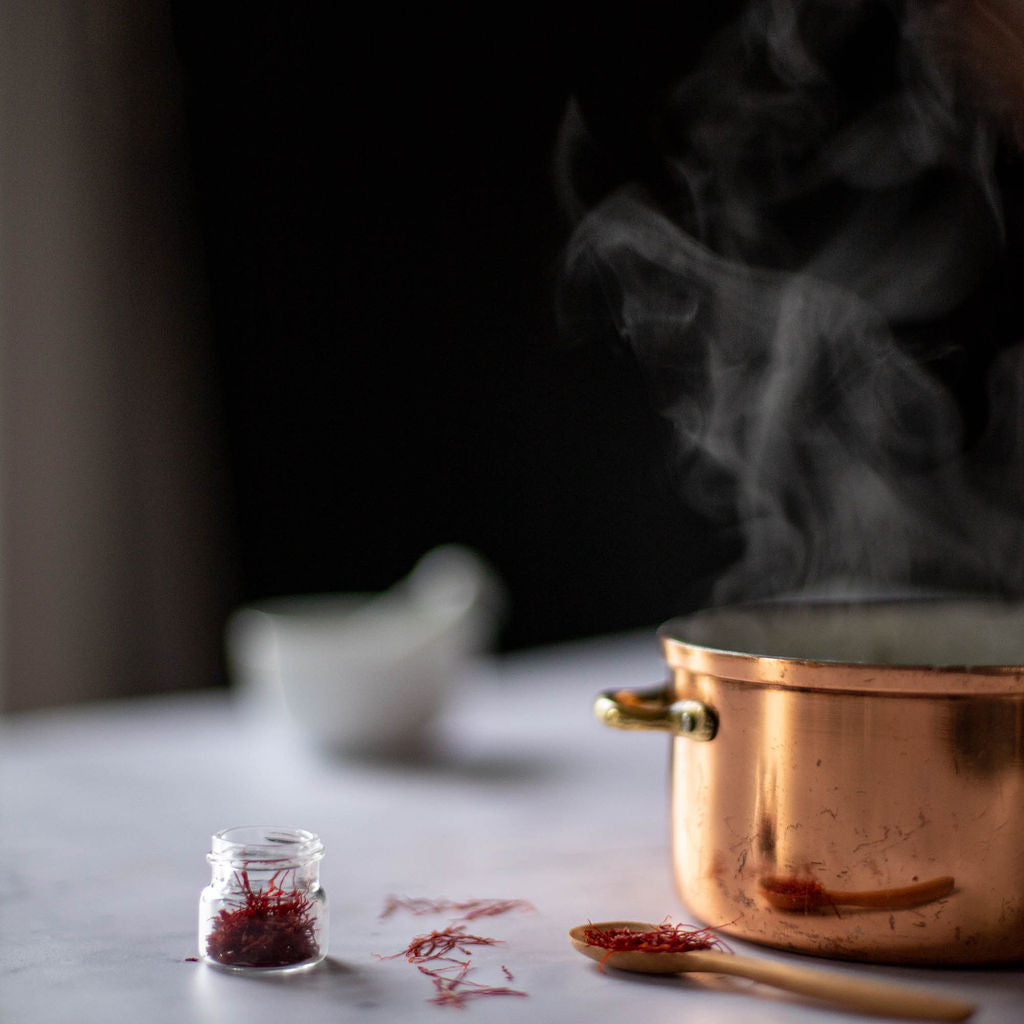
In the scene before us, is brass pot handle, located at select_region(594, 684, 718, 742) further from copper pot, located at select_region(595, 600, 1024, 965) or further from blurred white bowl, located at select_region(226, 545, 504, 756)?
blurred white bowl, located at select_region(226, 545, 504, 756)

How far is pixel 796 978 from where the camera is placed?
68 cm

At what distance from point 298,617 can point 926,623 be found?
3.05 feet

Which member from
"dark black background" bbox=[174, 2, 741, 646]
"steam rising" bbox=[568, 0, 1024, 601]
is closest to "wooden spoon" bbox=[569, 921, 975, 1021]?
"steam rising" bbox=[568, 0, 1024, 601]

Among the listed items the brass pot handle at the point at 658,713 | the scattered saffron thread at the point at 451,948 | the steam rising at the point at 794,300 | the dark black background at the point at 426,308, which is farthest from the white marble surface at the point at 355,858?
the dark black background at the point at 426,308

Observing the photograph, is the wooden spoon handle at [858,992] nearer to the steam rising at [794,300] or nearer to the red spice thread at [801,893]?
the red spice thread at [801,893]

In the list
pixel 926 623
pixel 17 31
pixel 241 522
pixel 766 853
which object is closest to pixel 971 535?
pixel 926 623

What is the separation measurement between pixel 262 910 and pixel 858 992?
1.18 feet

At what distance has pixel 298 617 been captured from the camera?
1694 mm

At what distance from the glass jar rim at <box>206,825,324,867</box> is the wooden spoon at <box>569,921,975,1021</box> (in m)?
0.18

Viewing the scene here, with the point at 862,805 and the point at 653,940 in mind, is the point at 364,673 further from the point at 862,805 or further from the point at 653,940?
the point at 862,805

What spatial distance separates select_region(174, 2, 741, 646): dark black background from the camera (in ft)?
9.48

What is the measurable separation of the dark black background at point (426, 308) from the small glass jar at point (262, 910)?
7.43 feet

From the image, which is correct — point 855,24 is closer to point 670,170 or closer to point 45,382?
point 670,170

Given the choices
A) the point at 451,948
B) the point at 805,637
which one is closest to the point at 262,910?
the point at 451,948
